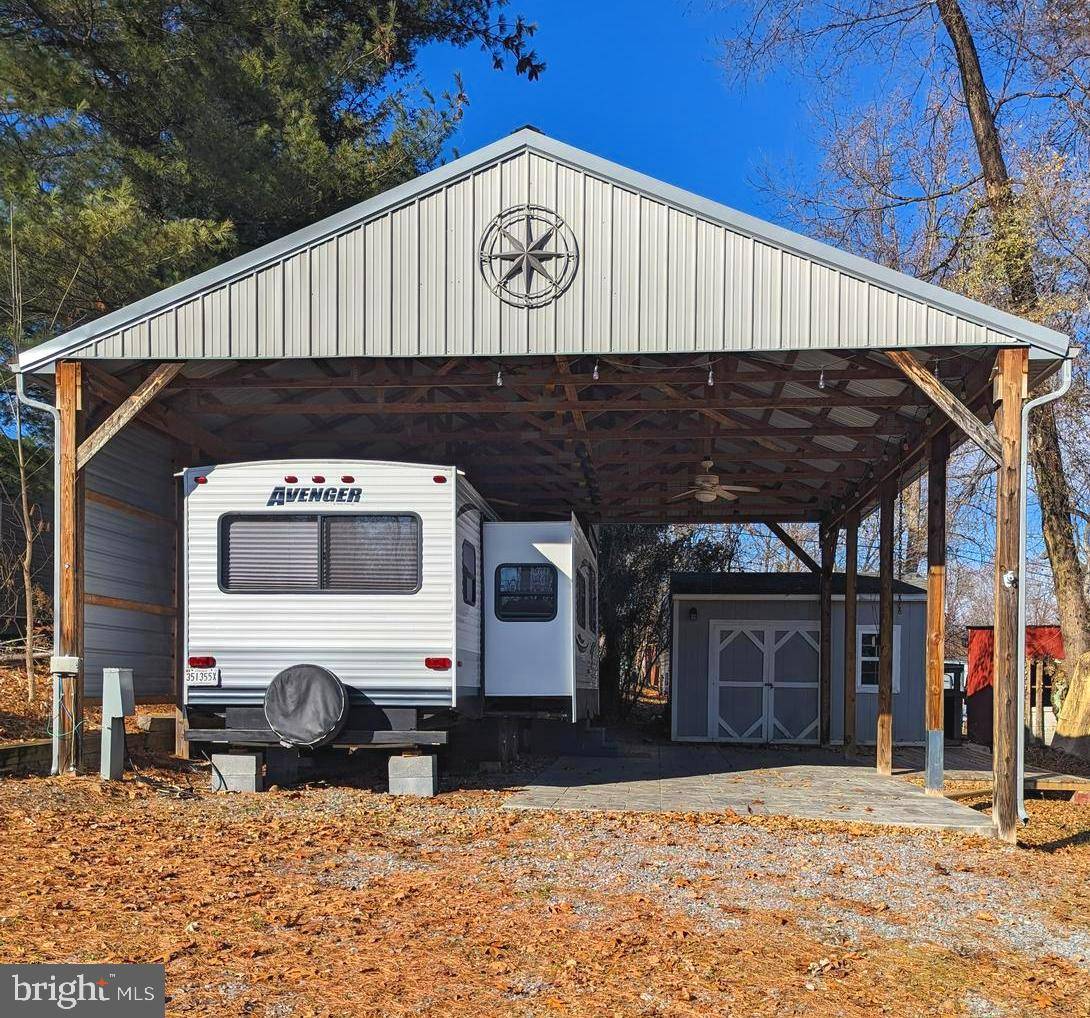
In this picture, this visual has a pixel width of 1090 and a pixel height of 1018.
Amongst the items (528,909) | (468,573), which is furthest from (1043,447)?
(528,909)

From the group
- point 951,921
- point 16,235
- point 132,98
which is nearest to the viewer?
point 951,921

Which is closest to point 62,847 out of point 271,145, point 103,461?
point 103,461

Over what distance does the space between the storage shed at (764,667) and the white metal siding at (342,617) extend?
35.0 feet

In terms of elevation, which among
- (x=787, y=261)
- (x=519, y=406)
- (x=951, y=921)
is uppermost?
(x=787, y=261)

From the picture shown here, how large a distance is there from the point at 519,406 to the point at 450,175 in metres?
2.49

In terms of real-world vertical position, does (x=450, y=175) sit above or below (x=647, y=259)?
above

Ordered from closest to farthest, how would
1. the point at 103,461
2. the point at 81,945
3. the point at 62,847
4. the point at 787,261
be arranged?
1. the point at 81,945
2. the point at 62,847
3. the point at 787,261
4. the point at 103,461

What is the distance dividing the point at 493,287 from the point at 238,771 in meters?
4.68

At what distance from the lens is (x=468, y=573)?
10.6 m

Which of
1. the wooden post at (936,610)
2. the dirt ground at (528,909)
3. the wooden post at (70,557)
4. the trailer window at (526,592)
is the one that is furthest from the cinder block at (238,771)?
the wooden post at (936,610)

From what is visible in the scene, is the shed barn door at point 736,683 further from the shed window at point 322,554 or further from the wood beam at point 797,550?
the shed window at point 322,554

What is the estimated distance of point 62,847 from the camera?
721 centimetres

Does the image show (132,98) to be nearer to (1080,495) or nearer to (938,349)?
(938,349)

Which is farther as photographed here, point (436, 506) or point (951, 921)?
point (436, 506)
